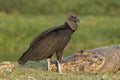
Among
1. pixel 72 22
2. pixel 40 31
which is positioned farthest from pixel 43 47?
pixel 40 31

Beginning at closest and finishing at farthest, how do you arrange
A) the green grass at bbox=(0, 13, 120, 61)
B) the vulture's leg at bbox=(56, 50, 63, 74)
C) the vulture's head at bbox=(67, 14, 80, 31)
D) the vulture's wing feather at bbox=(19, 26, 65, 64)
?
the vulture's wing feather at bbox=(19, 26, 65, 64) < the vulture's leg at bbox=(56, 50, 63, 74) < the vulture's head at bbox=(67, 14, 80, 31) < the green grass at bbox=(0, 13, 120, 61)

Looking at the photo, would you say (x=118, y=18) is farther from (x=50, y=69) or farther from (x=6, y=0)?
(x=50, y=69)

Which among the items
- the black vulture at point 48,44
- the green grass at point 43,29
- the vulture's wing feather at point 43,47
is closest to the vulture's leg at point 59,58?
the black vulture at point 48,44

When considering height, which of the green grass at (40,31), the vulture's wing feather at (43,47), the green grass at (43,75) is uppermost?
the green grass at (40,31)

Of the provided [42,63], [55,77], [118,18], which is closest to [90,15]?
[118,18]

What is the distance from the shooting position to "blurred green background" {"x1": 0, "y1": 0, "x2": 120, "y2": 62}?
1973 cm

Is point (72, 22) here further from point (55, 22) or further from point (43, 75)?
point (55, 22)

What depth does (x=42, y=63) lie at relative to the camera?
1212cm

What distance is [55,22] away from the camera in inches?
878

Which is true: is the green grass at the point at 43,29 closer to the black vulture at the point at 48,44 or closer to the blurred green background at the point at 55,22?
the blurred green background at the point at 55,22

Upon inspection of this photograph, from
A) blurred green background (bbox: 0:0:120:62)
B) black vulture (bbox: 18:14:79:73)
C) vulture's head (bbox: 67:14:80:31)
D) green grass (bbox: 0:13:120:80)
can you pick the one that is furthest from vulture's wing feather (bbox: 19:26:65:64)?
green grass (bbox: 0:13:120:80)

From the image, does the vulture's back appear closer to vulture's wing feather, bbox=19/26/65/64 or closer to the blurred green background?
vulture's wing feather, bbox=19/26/65/64

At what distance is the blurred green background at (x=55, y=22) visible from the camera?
19.7 m

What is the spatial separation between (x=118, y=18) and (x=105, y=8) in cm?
284
